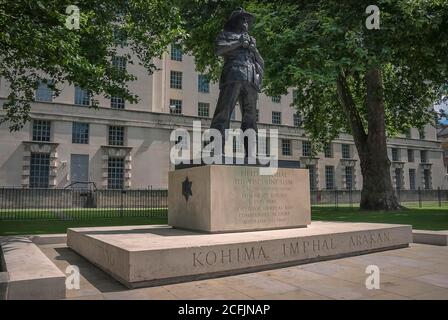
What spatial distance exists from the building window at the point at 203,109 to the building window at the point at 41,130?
56.8ft

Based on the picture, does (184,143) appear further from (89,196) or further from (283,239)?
(283,239)

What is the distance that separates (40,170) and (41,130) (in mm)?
3818

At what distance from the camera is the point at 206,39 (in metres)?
22.5

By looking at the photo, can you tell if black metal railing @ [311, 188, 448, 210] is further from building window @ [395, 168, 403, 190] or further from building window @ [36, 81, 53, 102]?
building window @ [36, 81, 53, 102]

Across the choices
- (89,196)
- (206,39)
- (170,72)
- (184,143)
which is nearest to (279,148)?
(184,143)

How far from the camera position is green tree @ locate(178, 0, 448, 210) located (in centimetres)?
Answer: 1534

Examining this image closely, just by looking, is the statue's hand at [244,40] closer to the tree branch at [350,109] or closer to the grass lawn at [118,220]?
the grass lawn at [118,220]

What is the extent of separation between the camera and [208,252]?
6.28 meters

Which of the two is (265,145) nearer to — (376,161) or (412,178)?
(376,161)

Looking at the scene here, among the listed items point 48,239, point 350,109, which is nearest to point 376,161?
point 350,109

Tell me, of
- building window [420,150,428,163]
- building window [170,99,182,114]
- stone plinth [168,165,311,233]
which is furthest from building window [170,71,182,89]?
building window [420,150,428,163]

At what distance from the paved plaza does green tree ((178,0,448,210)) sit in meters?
9.23
